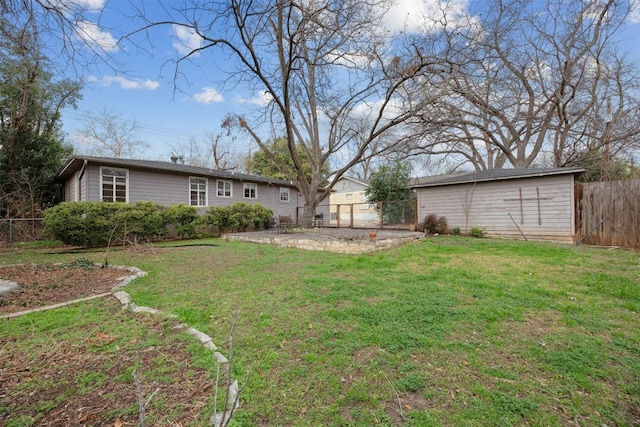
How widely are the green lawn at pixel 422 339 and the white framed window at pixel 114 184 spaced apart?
8.23 m

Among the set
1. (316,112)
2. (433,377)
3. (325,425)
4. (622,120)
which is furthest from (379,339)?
(622,120)

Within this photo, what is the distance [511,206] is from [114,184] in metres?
15.3

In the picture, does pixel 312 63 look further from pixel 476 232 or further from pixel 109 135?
pixel 109 135

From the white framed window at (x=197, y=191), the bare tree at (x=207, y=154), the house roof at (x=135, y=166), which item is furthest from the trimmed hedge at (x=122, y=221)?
the bare tree at (x=207, y=154)

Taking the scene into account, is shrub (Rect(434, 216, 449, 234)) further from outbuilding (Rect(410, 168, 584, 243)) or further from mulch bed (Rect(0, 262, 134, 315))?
mulch bed (Rect(0, 262, 134, 315))

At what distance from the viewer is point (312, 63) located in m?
10.5

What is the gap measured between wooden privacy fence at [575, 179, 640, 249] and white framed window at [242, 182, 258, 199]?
14.0 meters

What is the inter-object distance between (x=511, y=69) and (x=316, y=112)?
10298mm

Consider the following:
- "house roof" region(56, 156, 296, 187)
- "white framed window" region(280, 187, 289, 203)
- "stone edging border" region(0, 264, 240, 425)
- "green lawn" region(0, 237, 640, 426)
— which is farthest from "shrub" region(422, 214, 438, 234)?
"stone edging border" region(0, 264, 240, 425)

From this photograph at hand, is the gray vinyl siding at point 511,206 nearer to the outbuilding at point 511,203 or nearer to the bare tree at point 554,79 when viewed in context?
the outbuilding at point 511,203

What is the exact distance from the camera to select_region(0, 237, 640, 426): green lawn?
1807 mm

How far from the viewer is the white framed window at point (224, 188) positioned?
575 inches

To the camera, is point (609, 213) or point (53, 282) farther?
point (609, 213)

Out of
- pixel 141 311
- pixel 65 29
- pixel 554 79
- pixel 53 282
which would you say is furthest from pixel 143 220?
pixel 554 79
